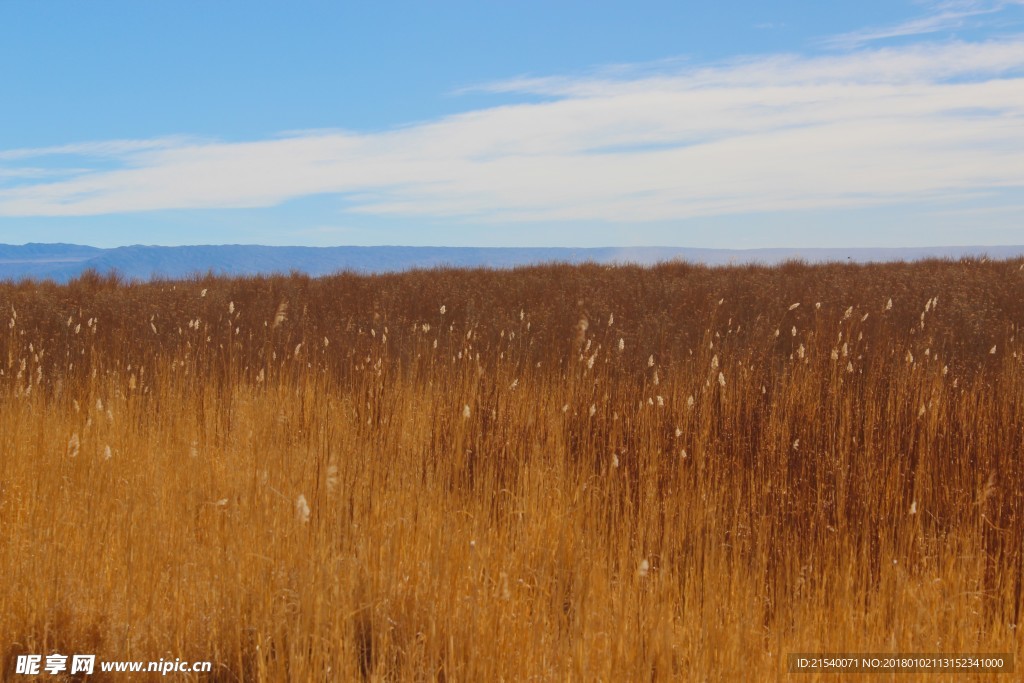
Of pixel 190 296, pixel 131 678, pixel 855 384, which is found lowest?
pixel 131 678

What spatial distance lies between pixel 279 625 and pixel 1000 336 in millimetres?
9192

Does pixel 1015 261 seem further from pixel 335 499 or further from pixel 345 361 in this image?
pixel 335 499

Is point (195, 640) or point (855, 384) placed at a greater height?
point (855, 384)

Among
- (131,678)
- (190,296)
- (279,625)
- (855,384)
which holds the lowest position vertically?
(131,678)

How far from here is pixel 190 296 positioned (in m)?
12.4

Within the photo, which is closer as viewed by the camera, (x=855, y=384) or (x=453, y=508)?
(x=453, y=508)

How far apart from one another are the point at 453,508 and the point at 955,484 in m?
2.31

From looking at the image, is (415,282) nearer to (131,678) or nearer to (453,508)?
(453,508)

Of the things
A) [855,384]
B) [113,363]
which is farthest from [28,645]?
[113,363]

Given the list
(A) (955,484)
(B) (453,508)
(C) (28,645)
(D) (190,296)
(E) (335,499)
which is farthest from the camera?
(D) (190,296)

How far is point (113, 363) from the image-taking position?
26.2 feet

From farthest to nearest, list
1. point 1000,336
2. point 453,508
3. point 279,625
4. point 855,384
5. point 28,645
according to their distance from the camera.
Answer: point 1000,336, point 855,384, point 453,508, point 28,645, point 279,625

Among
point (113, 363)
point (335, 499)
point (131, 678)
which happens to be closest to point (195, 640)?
point (131, 678)

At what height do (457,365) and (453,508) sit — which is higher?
(457,365)
